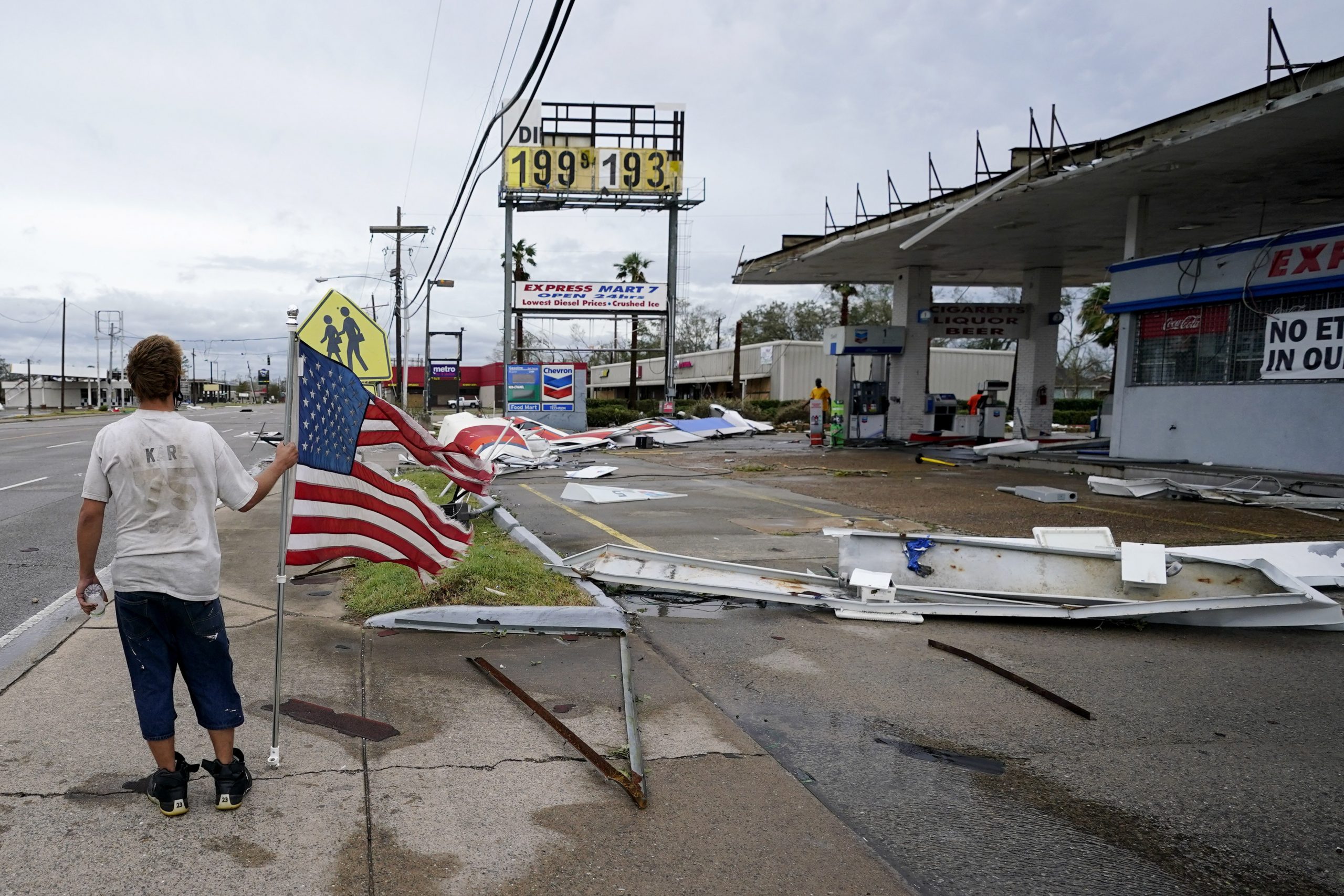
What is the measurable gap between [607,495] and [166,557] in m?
10.4

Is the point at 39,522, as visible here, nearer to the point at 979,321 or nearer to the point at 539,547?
the point at 539,547

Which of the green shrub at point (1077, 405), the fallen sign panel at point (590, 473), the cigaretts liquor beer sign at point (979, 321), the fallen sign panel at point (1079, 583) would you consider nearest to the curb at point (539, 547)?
the fallen sign panel at point (1079, 583)

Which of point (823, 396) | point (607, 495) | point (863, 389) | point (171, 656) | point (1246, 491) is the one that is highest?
point (863, 389)

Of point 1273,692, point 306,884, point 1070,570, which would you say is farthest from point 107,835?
point 1070,570

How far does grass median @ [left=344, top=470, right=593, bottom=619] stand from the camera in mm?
6418

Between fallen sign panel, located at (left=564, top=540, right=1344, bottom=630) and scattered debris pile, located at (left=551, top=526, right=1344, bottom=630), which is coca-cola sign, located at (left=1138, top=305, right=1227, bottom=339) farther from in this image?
fallen sign panel, located at (left=564, top=540, right=1344, bottom=630)

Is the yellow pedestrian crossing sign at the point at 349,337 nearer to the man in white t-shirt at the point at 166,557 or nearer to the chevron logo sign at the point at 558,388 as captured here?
the man in white t-shirt at the point at 166,557

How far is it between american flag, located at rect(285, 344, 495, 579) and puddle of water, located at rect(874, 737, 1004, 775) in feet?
9.86

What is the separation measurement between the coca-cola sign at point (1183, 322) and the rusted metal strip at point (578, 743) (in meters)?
14.4

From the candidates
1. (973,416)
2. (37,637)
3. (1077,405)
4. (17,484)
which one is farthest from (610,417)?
(37,637)

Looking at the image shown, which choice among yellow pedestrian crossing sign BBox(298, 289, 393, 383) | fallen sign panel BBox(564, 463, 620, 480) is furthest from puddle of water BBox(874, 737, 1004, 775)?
fallen sign panel BBox(564, 463, 620, 480)

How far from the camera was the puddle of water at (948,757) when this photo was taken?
13.3 feet

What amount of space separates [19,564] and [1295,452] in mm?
16340

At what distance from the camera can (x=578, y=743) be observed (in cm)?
404
